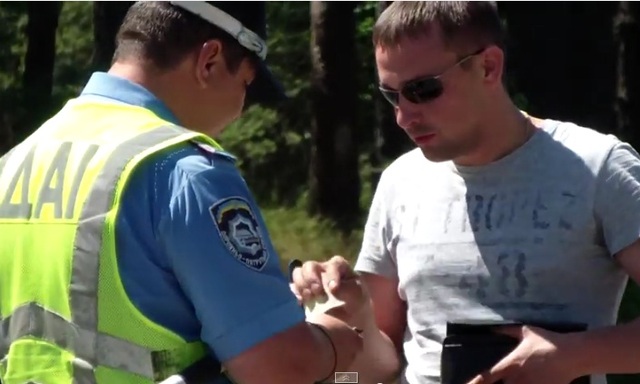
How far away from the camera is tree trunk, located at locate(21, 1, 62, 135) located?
16672 millimetres

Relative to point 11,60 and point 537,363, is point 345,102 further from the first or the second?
point 537,363

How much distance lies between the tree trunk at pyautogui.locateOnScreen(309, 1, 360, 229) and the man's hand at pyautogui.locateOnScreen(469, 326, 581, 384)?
9.83 meters

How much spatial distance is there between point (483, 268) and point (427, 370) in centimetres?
30

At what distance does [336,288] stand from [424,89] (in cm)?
55

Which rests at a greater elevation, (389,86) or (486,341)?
(389,86)

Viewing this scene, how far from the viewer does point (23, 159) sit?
8.18 feet

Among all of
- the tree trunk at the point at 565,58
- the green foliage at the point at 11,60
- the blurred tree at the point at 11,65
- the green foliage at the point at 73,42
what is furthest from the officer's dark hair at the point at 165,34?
the green foliage at the point at 73,42

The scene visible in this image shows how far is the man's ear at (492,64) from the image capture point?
9.77 ft

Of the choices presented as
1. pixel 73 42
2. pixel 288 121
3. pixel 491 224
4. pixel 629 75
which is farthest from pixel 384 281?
pixel 73 42

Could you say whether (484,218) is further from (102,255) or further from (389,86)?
(102,255)

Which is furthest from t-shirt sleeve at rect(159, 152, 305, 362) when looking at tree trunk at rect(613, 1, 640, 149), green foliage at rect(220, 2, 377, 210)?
green foliage at rect(220, 2, 377, 210)

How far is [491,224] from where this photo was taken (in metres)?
2.94

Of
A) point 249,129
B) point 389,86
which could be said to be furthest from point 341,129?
point 389,86

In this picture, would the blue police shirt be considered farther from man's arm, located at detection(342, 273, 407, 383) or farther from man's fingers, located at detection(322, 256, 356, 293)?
man's arm, located at detection(342, 273, 407, 383)
